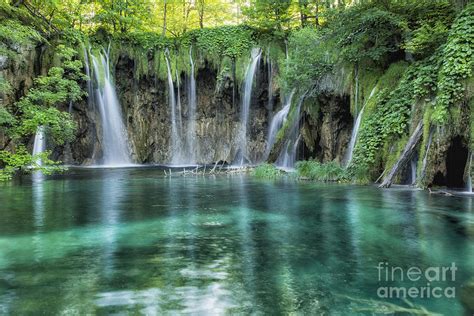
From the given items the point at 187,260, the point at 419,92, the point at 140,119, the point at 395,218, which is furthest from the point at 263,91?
the point at 187,260

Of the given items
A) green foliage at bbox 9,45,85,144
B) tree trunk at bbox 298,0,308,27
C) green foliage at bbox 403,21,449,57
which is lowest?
green foliage at bbox 9,45,85,144

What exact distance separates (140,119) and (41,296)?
23.7m

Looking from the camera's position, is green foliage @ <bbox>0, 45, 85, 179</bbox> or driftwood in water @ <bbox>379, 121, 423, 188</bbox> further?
green foliage @ <bbox>0, 45, 85, 179</bbox>

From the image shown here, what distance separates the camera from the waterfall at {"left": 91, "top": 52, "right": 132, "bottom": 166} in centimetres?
2406

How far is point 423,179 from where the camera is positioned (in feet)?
37.3

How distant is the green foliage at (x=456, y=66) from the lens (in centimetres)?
1048

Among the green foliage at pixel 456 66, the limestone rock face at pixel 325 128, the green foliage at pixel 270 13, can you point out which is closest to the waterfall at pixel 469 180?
the green foliage at pixel 456 66

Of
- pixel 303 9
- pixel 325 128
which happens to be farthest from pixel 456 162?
pixel 303 9

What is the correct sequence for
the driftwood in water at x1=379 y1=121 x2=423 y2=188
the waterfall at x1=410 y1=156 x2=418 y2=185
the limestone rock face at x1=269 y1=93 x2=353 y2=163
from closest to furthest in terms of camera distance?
the driftwood in water at x1=379 y1=121 x2=423 y2=188 < the waterfall at x1=410 y1=156 x2=418 y2=185 < the limestone rock face at x1=269 y1=93 x2=353 y2=163

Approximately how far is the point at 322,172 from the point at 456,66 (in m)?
5.82

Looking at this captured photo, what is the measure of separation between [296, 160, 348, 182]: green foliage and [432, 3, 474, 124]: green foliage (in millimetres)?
4167

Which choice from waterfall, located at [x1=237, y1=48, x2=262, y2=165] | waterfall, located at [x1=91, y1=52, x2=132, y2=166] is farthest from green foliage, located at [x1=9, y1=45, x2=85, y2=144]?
waterfall, located at [x1=237, y1=48, x2=262, y2=165]

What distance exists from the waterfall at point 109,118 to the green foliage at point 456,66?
19.4 metres

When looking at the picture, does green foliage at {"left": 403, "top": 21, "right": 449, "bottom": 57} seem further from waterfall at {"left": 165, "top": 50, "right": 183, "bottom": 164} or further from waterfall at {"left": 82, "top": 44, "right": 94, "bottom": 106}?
waterfall at {"left": 82, "top": 44, "right": 94, "bottom": 106}
